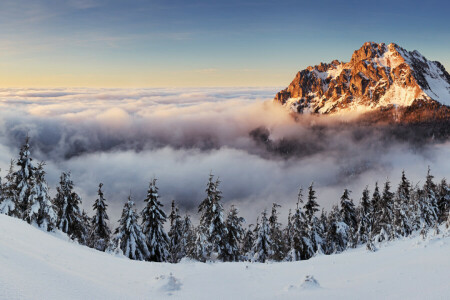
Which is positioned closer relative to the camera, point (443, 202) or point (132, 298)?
point (132, 298)

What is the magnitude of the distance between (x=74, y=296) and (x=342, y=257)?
41.6 feet

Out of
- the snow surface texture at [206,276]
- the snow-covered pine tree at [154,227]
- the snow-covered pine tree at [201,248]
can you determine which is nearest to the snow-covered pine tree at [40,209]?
the snow-covered pine tree at [154,227]

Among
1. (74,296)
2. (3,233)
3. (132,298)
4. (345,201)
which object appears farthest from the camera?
(345,201)

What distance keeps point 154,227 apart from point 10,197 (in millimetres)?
13189

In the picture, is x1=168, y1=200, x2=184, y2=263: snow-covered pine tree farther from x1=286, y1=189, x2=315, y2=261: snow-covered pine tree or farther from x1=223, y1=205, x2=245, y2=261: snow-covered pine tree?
x1=286, y1=189, x2=315, y2=261: snow-covered pine tree

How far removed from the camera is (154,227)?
29562 mm

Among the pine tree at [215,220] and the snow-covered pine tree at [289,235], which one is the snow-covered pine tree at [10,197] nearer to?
the pine tree at [215,220]

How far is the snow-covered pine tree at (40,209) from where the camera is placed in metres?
20.5

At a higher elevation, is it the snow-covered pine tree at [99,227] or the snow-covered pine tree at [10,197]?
the snow-covered pine tree at [10,197]

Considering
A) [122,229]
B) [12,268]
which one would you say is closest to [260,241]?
[122,229]

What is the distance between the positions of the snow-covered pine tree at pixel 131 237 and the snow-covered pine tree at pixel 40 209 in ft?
21.2

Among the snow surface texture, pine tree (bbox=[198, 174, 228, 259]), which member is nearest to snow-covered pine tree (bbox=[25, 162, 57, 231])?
the snow surface texture

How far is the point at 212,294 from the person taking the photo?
897cm

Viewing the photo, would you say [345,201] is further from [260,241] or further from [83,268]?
[83,268]
